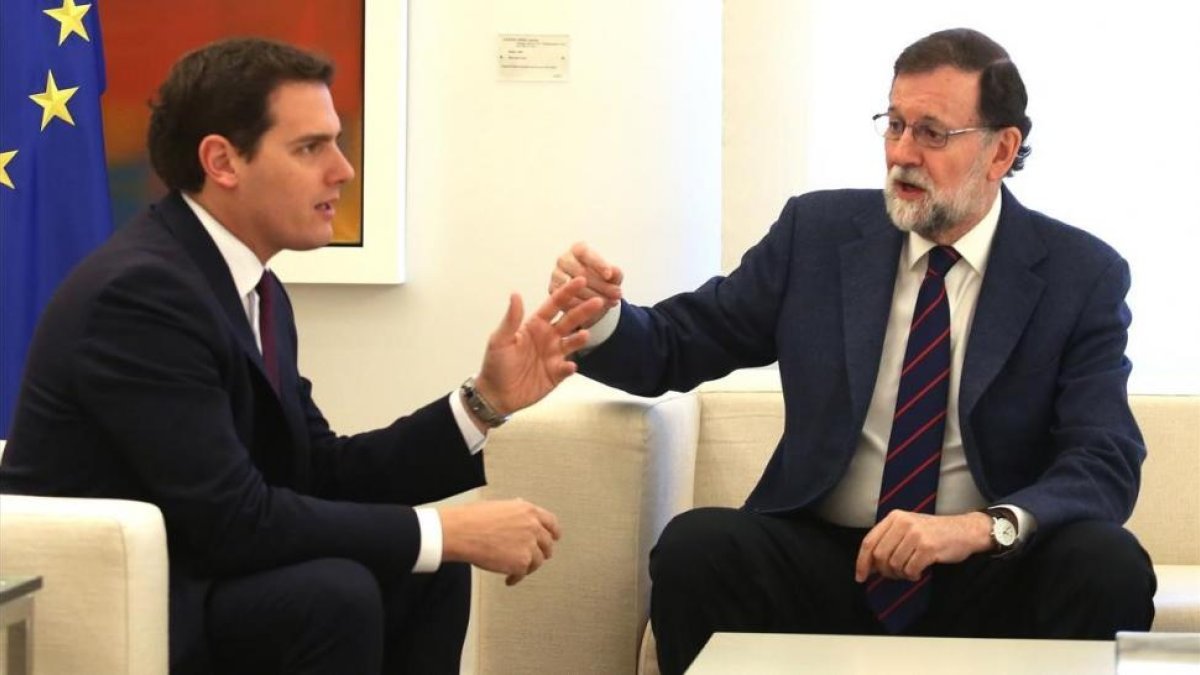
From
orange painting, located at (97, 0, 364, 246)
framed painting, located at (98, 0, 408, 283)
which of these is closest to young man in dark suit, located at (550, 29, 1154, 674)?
framed painting, located at (98, 0, 408, 283)

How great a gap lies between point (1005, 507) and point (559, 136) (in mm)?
1736

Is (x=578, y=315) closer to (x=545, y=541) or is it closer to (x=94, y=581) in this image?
(x=545, y=541)

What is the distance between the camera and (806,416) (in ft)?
9.06

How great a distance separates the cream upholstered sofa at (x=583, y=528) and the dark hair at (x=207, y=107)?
0.53 metres

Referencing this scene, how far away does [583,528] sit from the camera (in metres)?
2.75

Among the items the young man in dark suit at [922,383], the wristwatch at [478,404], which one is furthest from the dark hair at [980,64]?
the wristwatch at [478,404]

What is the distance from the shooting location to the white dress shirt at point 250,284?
7.29 ft

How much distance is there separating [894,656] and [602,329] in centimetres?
76

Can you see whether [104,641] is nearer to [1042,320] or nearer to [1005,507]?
[1005,507]

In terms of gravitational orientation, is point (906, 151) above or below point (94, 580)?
above

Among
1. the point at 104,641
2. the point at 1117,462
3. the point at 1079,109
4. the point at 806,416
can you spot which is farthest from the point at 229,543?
the point at 1079,109

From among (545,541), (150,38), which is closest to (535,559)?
(545,541)

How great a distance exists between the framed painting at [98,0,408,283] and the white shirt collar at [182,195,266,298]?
1582 millimetres

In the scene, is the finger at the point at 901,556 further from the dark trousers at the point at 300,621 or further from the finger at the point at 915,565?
the dark trousers at the point at 300,621
